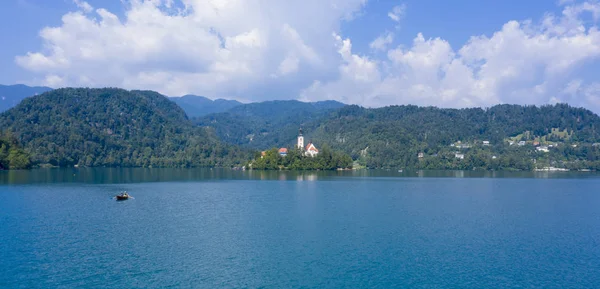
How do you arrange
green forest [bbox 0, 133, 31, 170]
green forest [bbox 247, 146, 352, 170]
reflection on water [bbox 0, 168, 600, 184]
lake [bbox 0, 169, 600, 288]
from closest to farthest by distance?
lake [bbox 0, 169, 600, 288], reflection on water [bbox 0, 168, 600, 184], green forest [bbox 0, 133, 31, 170], green forest [bbox 247, 146, 352, 170]

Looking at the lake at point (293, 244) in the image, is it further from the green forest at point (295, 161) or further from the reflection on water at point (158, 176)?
the green forest at point (295, 161)

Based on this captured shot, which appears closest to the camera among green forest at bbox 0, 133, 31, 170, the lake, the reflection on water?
the lake

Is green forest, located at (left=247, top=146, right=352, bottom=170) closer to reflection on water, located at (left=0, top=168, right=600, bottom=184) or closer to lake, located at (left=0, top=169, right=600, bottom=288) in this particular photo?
reflection on water, located at (left=0, top=168, right=600, bottom=184)

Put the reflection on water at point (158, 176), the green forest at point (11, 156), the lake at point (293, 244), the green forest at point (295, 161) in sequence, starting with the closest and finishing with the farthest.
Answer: the lake at point (293, 244)
the reflection on water at point (158, 176)
the green forest at point (11, 156)
the green forest at point (295, 161)

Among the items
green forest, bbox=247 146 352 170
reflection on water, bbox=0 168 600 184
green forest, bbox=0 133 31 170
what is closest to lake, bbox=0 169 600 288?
reflection on water, bbox=0 168 600 184

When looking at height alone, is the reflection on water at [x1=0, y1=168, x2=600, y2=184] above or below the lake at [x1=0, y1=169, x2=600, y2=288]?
above

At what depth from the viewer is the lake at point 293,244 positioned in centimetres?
2881

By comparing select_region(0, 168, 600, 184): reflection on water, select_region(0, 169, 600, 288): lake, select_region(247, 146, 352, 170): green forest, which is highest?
select_region(247, 146, 352, 170): green forest

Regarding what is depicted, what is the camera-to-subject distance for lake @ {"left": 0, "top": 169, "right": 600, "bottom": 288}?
2881 cm

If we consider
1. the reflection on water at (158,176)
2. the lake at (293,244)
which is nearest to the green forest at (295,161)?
the reflection on water at (158,176)

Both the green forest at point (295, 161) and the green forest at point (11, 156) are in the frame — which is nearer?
the green forest at point (11, 156)

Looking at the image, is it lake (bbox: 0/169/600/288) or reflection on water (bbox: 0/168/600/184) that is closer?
lake (bbox: 0/169/600/288)

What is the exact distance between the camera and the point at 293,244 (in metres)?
37.4

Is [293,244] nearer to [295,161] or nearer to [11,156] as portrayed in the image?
[11,156]
